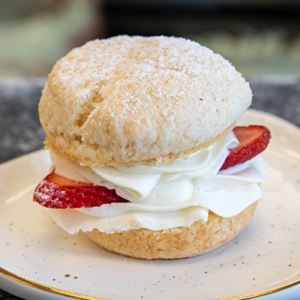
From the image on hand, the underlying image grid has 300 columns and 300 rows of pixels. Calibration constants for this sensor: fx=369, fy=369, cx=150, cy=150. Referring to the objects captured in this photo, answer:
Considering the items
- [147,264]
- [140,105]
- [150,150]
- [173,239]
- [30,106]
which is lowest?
[30,106]

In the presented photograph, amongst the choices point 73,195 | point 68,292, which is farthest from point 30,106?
point 68,292

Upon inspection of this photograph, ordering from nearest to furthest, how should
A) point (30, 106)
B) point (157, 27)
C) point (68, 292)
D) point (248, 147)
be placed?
point (68, 292) → point (248, 147) → point (30, 106) → point (157, 27)

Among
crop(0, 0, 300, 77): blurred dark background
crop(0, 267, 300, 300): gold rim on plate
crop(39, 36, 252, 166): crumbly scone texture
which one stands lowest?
crop(0, 0, 300, 77): blurred dark background

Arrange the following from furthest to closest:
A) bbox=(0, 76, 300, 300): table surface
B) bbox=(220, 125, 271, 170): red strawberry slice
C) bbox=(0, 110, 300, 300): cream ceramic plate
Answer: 1. bbox=(0, 76, 300, 300): table surface
2. bbox=(220, 125, 271, 170): red strawberry slice
3. bbox=(0, 110, 300, 300): cream ceramic plate

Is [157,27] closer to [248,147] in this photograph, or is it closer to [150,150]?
[248,147]

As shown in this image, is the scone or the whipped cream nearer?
the scone

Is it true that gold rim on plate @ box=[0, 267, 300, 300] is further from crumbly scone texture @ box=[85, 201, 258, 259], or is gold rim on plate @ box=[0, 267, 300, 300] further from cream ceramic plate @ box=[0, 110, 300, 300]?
crumbly scone texture @ box=[85, 201, 258, 259]

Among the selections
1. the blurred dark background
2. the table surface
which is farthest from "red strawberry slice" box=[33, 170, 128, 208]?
the blurred dark background
